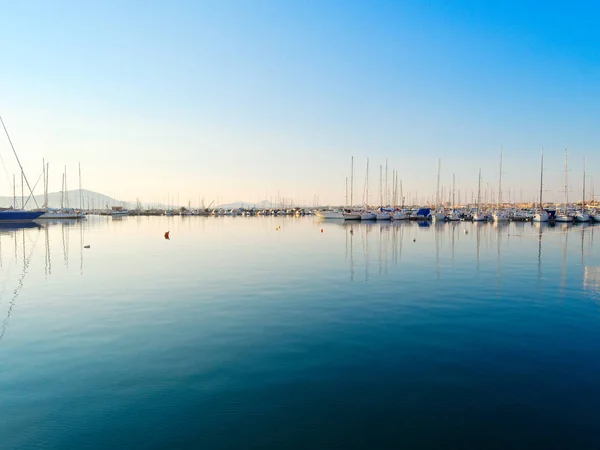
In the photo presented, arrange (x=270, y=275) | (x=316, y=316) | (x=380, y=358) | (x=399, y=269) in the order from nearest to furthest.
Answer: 1. (x=380, y=358)
2. (x=316, y=316)
3. (x=270, y=275)
4. (x=399, y=269)

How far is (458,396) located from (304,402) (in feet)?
11.8

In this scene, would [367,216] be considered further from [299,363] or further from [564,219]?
[299,363]


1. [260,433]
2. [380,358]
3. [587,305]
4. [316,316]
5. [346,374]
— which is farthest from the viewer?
[587,305]

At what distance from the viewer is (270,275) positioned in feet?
88.0

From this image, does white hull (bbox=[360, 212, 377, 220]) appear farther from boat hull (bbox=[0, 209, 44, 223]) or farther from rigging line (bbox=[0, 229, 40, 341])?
rigging line (bbox=[0, 229, 40, 341])

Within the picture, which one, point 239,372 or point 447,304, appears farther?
point 447,304

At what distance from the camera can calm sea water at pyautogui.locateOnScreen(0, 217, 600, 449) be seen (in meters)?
8.05

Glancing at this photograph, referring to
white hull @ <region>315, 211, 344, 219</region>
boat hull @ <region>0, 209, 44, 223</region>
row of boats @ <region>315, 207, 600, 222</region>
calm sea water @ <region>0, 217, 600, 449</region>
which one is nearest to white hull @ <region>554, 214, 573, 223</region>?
row of boats @ <region>315, 207, 600, 222</region>

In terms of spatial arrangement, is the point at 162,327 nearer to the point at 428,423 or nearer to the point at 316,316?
the point at 316,316

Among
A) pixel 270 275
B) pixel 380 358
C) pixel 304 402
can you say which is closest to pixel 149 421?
pixel 304 402

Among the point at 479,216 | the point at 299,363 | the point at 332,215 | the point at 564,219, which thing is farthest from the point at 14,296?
the point at 564,219

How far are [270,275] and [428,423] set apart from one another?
1914cm

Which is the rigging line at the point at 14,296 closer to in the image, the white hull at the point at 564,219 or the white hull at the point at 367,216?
the white hull at the point at 367,216

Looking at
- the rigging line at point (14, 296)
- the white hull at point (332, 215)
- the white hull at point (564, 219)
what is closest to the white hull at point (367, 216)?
the white hull at point (332, 215)
